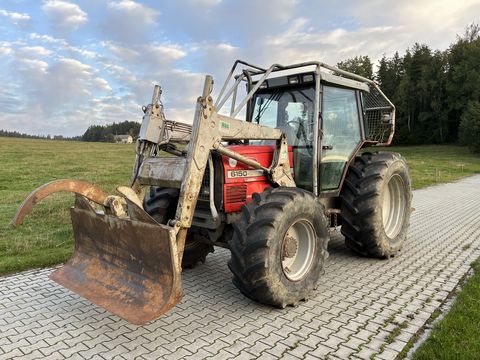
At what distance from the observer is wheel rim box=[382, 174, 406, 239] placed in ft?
21.6

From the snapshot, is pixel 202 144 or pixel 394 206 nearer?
pixel 202 144

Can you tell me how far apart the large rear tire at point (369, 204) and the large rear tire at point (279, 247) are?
1.24 metres

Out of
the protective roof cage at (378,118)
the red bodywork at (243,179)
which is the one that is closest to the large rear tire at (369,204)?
the protective roof cage at (378,118)

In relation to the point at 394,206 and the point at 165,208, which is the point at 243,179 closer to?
the point at 165,208

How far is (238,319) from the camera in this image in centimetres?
408

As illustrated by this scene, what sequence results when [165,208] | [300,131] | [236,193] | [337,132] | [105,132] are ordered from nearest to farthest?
[236,193] → [165,208] → [300,131] → [337,132] → [105,132]

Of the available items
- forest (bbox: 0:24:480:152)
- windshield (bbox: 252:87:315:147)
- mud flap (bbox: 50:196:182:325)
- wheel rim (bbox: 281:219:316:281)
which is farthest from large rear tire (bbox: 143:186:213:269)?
forest (bbox: 0:24:480:152)

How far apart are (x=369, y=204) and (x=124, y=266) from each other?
10.7 ft

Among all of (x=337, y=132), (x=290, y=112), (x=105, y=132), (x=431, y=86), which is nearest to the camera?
(x=290, y=112)

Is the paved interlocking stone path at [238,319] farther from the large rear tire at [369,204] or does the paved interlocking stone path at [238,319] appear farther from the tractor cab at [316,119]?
the tractor cab at [316,119]

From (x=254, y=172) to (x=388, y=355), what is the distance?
2315mm

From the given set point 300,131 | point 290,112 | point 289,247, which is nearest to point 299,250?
point 289,247

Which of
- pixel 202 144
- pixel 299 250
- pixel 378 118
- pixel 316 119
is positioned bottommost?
pixel 299 250

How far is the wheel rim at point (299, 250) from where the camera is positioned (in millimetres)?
4469
